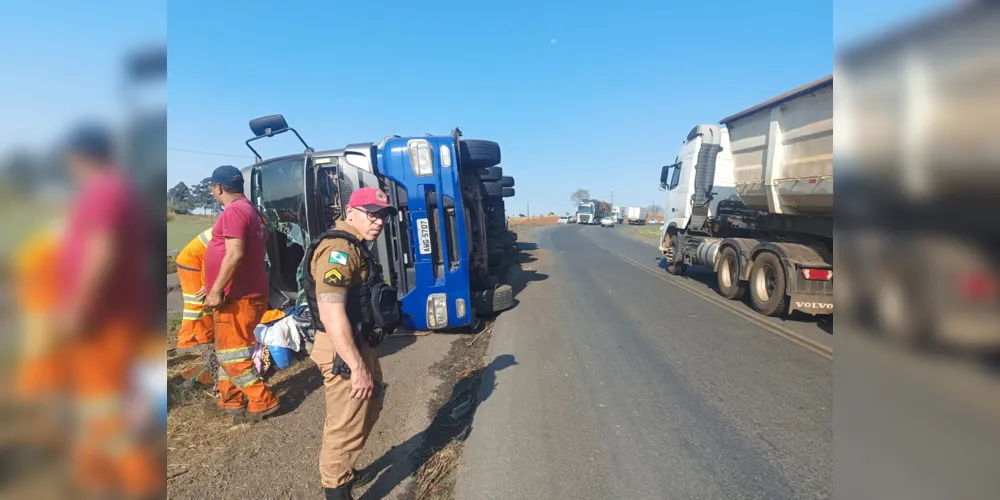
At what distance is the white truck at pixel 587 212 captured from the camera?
55.8 meters

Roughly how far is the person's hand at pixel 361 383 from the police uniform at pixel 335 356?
4.2 inches

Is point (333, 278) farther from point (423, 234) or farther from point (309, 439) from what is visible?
point (423, 234)

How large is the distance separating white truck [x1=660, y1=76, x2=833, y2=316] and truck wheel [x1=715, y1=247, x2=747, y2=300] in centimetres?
2

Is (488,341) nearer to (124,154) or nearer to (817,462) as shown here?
(817,462)

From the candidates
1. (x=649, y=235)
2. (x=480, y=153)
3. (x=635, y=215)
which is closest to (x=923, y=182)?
(x=480, y=153)

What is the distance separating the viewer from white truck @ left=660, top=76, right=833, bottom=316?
618 centimetres

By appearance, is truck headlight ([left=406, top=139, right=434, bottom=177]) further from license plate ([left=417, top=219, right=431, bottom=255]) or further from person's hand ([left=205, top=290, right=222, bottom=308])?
person's hand ([left=205, top=290, right=222, bottom=308])

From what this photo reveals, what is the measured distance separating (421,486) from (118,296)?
2.51 meters

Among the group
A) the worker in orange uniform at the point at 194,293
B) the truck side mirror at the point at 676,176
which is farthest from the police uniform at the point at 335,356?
the truck side mirror at the point at 676,176

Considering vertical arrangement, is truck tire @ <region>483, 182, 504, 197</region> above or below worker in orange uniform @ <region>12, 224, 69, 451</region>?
above

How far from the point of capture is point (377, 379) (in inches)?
118

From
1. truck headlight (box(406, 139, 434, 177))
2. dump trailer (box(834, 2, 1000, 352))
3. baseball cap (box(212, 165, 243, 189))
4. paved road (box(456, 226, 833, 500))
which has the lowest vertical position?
paved road (box(456, 226, 833, 500))

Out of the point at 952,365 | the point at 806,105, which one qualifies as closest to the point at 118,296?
the point at 952,365

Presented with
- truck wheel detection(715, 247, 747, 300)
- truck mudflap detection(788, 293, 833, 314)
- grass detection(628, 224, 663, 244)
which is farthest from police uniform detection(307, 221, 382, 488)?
grass detection(628, 224, 663, 244)
